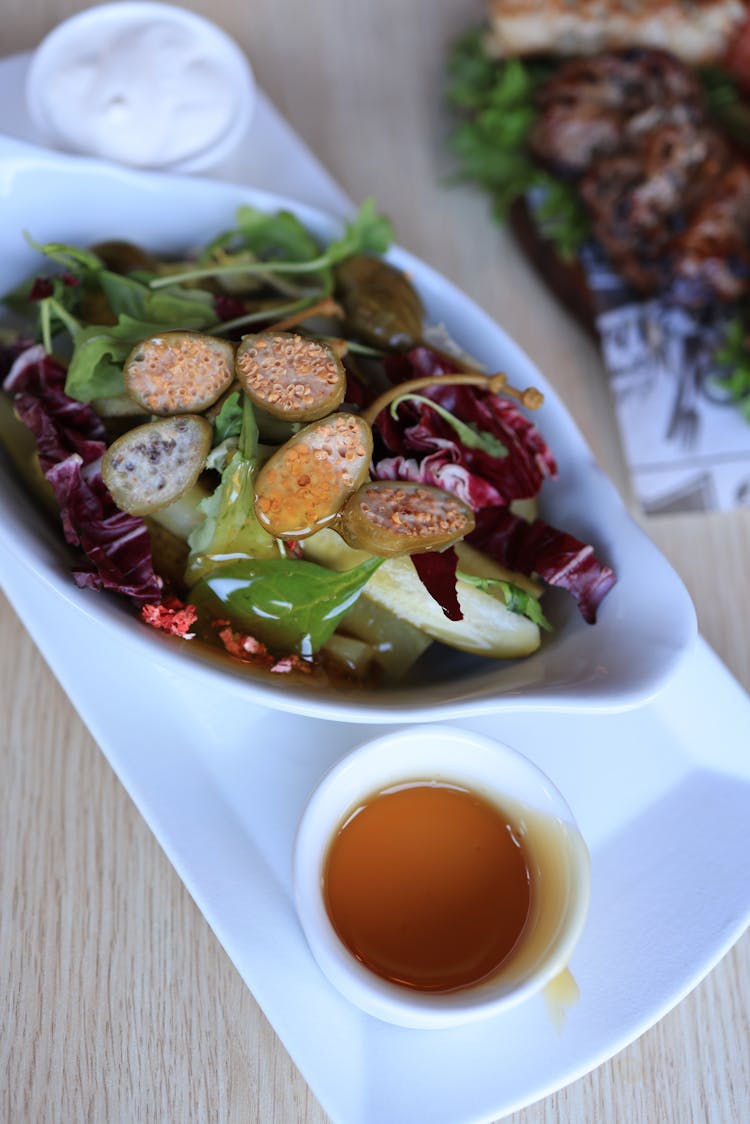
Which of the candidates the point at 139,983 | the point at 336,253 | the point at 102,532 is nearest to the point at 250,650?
the point at 102,532

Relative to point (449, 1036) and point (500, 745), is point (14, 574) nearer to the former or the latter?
point (500, 745)

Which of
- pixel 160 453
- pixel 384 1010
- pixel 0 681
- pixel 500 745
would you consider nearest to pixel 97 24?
pixel 160 453

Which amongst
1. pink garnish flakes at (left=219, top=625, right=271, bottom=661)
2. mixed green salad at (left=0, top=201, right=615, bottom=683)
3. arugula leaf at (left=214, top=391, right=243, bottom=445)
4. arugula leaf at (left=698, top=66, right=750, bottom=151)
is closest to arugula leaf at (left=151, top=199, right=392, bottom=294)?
mixed green salad at (left=0, top=201, right=615, bottom=683)

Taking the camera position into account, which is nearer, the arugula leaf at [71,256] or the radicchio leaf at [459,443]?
the radicchio leaf at [459,443]

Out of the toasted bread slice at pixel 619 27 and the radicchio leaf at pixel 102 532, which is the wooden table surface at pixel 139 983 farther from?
the toasted bread slice at pixel 619 27

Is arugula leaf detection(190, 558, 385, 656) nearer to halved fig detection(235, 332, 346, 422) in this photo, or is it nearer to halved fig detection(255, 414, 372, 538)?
halved fig detection(255, 414, 372, 538)

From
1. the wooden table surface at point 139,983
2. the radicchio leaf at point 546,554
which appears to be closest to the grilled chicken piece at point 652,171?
the wooden table surface at point 139,983

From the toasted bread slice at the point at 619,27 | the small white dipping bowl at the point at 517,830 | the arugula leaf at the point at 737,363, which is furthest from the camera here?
the toasted bread slice at the point at 619,27
